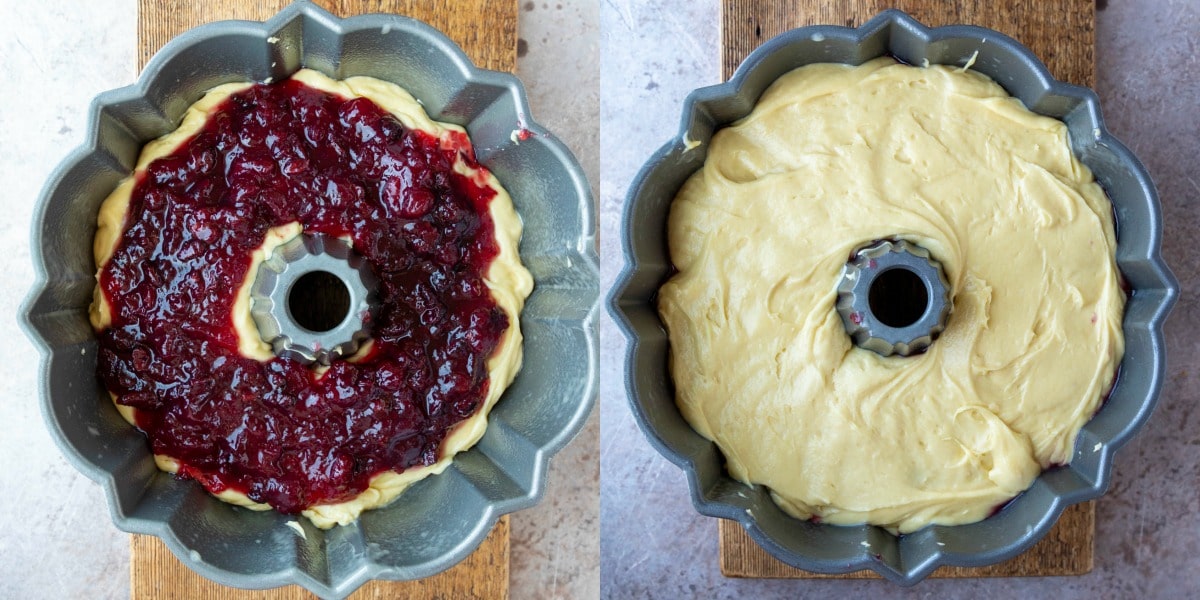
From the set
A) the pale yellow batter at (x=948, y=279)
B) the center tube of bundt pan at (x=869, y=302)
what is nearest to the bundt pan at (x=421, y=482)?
the pale yellow batter at (x=948, y=279)

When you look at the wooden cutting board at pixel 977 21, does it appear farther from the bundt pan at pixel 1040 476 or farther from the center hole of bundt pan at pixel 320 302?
the center hole of bundt pan at pixel 320 302

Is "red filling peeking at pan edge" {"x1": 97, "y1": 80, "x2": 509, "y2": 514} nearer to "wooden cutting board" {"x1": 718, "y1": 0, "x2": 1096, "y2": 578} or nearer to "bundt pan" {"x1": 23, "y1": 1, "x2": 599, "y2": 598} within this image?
"bundt pan" {"x1": 23, "y1": 1, "x2": 599, "y2": 598}

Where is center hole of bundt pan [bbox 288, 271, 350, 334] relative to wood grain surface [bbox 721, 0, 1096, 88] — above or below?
below

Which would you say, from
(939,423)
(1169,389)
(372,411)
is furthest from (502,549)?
(1169,389)

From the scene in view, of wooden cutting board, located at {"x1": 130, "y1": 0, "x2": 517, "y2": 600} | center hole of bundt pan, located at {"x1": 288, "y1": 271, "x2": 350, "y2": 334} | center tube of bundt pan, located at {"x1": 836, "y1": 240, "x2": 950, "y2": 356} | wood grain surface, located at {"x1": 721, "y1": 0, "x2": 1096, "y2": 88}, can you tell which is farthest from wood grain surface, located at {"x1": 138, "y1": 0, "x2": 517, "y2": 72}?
center tube of bundt pan, located at {"x1": 836, "y1": 240, "x2": 950, "y2": 356}

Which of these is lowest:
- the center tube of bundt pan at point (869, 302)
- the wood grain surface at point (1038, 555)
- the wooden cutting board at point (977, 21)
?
the wood grain surface at point (1038, 555)

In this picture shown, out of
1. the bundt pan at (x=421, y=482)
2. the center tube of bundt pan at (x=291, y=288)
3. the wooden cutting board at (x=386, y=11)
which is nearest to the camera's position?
the bundt pan at (x=421, y=482)

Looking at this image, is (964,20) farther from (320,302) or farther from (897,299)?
(320,302)
